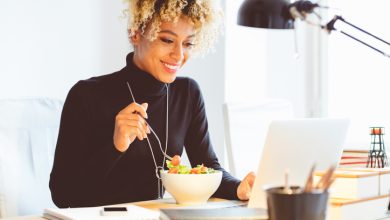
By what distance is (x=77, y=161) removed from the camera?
179 centimetres

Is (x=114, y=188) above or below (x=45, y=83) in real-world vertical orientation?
below

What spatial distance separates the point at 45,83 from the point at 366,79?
1.58 meters

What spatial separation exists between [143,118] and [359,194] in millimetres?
738

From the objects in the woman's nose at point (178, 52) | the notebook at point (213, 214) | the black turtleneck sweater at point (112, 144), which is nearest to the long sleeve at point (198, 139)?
the black turtleneck sweater at point (112, 144)

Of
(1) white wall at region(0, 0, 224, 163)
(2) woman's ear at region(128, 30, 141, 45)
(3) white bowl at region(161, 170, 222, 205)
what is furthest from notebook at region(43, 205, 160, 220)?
(1) white wall at region(0, 0, 224, 163)

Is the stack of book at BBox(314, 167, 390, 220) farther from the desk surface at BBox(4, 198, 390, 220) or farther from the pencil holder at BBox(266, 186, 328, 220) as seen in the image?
the desk surface at BBox(4, 198, 390, 220)

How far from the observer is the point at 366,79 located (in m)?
3.08

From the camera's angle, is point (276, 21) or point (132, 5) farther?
point (132, 5)

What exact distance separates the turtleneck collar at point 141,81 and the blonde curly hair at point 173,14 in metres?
0.13

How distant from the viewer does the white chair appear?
222cm

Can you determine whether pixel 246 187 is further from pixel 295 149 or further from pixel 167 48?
pixel 167 48

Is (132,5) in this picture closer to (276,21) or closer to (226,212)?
(276,21)

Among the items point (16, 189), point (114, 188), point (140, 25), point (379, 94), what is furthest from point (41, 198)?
point (379, 94)

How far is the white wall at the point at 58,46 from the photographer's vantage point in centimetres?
261
